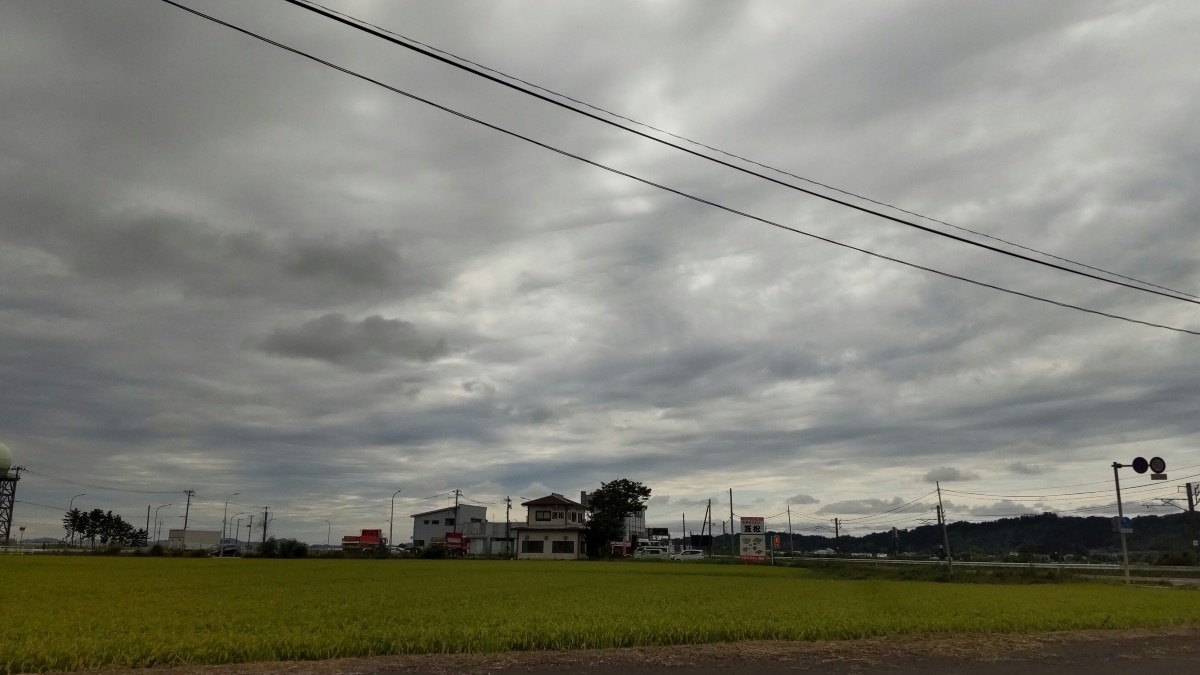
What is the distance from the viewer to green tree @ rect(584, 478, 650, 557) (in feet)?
355

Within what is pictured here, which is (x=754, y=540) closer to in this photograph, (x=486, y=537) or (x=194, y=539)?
(x=486, y=537)

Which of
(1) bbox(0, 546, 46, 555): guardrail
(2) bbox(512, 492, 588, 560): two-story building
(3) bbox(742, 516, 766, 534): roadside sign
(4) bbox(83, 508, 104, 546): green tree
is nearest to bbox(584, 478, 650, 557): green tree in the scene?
(2) bbox(512, 492, 588, 560): two-story building

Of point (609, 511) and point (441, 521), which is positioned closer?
point (609, 511)

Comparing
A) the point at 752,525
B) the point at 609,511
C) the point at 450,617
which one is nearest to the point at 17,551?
the point at 609,511

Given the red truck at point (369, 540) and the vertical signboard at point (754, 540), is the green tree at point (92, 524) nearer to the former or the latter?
the red truck at point (369, 540)

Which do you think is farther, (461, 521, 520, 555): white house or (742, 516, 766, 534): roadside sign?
(461, 521, 520, 555): white house

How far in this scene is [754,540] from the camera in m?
90.6

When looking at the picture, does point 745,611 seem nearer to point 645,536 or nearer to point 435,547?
point 435,547

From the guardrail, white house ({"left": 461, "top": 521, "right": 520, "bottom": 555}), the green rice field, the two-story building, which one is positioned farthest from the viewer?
white house ({"left": 461, "top": 521, "right": 520, "bottom": 555})

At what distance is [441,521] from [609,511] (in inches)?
1897

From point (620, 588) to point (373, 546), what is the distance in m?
97.3

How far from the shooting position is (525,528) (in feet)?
336

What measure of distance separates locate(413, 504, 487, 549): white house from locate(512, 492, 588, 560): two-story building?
3749cm

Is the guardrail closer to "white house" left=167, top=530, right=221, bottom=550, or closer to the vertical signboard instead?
"white house" left=167, top=530, right=221, bottom=550
